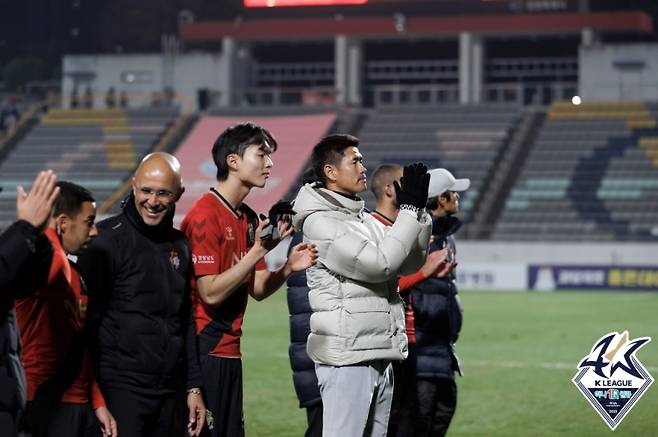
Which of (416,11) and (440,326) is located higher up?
(416,11)

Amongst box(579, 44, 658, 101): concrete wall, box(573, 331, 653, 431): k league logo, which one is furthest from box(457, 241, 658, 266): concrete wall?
box(573, 331, 653, 431): k league logo

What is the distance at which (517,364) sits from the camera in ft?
55.5

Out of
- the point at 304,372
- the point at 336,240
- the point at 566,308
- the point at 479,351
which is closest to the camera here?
the point at 336,240

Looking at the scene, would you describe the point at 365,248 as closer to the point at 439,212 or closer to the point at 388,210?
the point at 388,210

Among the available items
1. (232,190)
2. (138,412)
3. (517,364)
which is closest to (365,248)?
(232,190)

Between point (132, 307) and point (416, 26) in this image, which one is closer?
point (132, 307)

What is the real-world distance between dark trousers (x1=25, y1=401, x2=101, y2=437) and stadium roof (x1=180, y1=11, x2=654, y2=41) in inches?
1774

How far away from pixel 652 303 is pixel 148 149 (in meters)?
25.9

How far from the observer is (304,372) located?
771cm

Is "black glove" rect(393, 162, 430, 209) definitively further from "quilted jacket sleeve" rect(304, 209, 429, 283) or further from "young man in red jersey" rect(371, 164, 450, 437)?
"young man in red jersey" rect(371, 164, 450, 437)

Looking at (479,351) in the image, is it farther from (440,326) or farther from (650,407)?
(440,326)

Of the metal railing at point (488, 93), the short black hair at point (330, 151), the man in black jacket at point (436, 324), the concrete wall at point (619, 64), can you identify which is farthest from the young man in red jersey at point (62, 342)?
the concrete wall at point (619, 64)

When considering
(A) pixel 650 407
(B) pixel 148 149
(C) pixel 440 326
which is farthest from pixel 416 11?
(C) pixel 440 326

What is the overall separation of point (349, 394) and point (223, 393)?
777 millimetres
